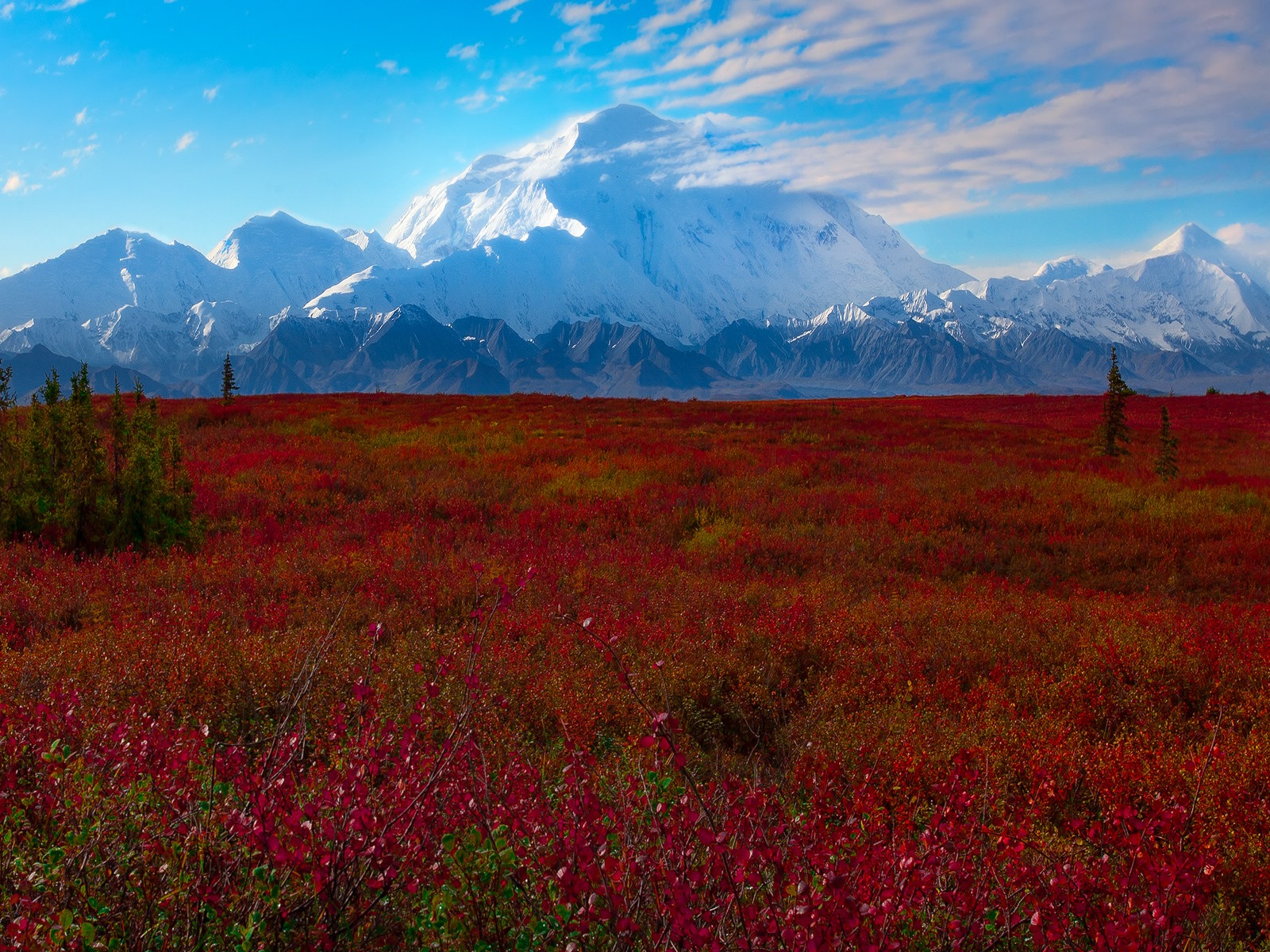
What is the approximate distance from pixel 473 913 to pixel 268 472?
49.6ft

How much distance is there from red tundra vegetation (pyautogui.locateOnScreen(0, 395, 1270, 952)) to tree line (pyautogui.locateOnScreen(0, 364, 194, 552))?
36.9 inches

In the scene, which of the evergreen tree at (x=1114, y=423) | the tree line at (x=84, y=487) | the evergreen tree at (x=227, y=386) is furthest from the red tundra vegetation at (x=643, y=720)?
the evergreen tree at (x=227, y=386)

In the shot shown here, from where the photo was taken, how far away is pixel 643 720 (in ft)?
18.5

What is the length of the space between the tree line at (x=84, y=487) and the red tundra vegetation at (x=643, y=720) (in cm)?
94

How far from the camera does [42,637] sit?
6977 millimetres

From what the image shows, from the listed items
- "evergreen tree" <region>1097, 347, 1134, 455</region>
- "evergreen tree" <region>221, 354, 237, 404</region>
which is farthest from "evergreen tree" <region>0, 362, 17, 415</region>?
"evergreen tree" <region>1097, 347, 1134, 455</region>

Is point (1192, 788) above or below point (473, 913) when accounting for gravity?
below

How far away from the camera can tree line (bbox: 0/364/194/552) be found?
34.0 ft

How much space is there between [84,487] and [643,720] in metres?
9.35

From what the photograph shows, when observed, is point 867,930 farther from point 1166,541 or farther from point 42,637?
point 1166,541

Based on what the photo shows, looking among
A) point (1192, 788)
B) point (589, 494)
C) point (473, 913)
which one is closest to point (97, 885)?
point (473, 913)

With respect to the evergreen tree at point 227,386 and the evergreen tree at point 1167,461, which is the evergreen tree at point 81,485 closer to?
the evergreen tree at point 227,386

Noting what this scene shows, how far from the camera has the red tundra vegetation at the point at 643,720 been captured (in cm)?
266

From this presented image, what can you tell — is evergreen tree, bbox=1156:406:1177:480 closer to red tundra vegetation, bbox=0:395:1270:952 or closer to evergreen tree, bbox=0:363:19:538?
red tundra vegetation, bbox=0:395:1270:952
